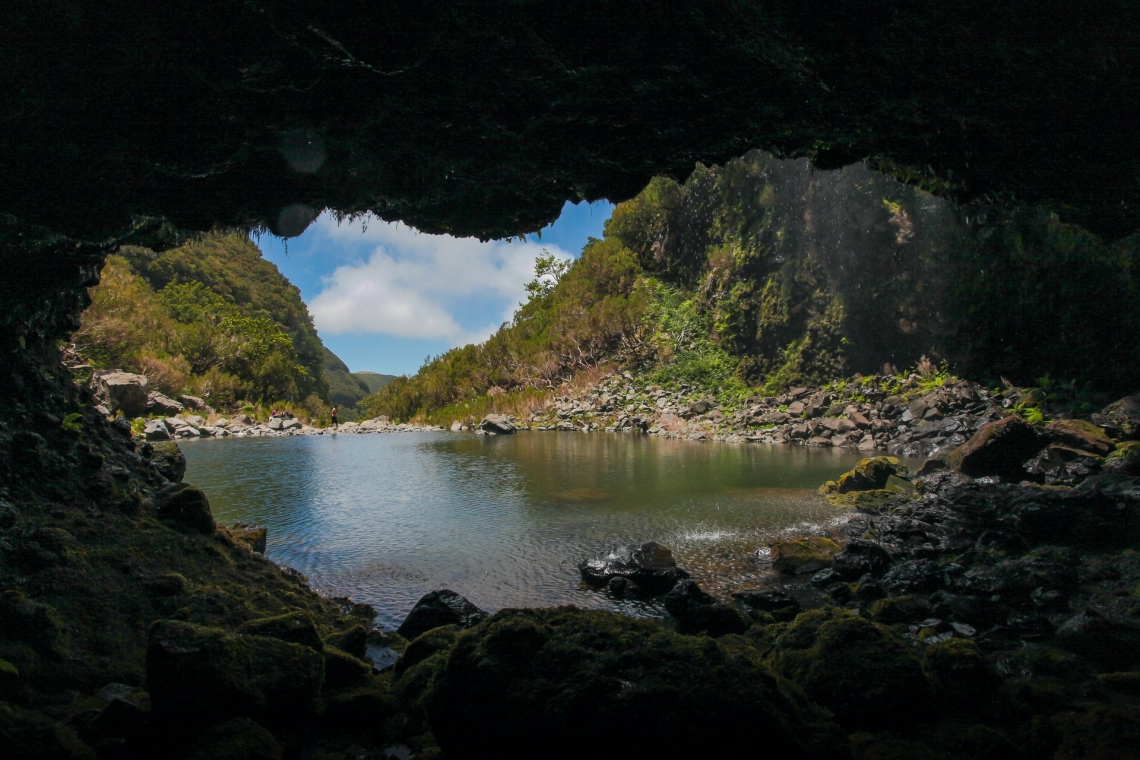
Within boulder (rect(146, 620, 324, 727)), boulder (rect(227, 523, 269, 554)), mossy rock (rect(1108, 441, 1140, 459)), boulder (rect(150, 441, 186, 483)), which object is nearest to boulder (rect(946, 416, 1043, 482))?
mossy rock (rect(1108, 441, 1140, 459))

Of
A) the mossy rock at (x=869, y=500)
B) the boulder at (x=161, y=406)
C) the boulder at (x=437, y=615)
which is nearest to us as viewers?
the boulder at (x=437, y=615)

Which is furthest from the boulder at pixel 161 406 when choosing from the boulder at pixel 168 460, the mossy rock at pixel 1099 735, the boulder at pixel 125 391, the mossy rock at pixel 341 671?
the mossy rock at pixel 1099 735

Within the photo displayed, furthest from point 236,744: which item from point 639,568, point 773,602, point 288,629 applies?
point 773,602

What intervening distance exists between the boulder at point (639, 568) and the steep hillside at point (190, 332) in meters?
6.50

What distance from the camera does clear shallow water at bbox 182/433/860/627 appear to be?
7.81 meters

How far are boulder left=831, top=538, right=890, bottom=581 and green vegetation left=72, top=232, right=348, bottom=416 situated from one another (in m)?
9.22

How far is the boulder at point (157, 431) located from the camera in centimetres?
3002

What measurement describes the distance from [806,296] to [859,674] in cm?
3541

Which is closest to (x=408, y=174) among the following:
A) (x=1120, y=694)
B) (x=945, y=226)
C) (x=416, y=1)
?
(x=416, y=1)

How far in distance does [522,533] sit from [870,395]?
23.4 m

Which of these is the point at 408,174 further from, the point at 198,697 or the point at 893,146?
the point at 893,146

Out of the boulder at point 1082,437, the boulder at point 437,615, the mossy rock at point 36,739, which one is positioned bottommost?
the boulder at point 437,615

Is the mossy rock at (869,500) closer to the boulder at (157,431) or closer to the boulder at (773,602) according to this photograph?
the boulder at (773,602)

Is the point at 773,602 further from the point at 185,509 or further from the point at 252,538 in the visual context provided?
the point at 252,538
